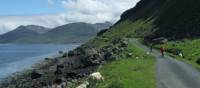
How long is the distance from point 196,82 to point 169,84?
2794 millimetres

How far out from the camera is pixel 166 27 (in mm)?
154250

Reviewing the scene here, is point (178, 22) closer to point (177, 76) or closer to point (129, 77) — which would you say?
point (177, 76)

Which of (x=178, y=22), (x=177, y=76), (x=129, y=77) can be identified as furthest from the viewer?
(x=178, y=22)

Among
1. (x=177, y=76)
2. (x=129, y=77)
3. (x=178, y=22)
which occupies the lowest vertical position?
(x=177, y=76)

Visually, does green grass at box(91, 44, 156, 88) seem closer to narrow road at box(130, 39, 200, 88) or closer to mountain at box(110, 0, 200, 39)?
narrow road at box(130, 39, 200, 88)

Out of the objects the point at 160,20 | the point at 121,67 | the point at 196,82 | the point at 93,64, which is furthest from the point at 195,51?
the point at 160,20

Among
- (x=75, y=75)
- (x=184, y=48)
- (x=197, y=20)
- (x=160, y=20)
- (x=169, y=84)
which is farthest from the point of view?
(x=160, y=20)

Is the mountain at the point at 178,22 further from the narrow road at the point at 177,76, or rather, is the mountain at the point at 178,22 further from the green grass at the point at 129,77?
the green grass at the point at 129,77

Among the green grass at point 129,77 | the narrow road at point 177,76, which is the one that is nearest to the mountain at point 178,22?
the narrow road at point 177,76

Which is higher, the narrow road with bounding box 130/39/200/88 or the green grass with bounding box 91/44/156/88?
the green grass with bounding box 91/44/156/88

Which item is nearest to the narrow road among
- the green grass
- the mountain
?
the green grass

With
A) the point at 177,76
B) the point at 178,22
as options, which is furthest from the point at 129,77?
the point at 178,22

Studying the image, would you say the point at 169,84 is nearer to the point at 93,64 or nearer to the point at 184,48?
the point at 93,64

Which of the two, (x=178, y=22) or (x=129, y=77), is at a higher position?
(x=178, y=22)
